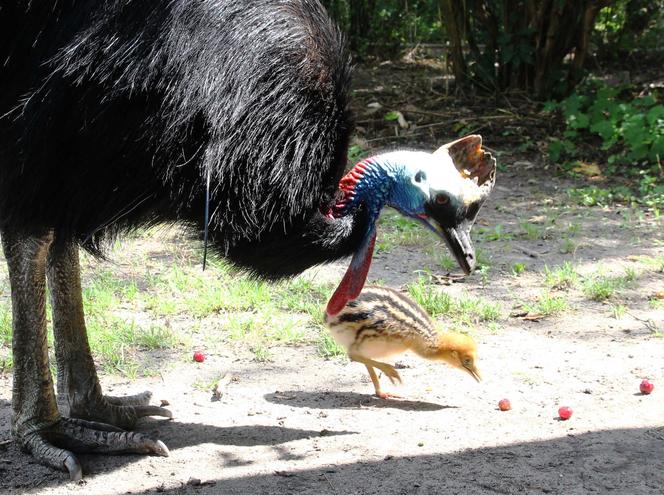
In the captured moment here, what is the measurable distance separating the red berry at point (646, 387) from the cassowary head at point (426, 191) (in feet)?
3.19

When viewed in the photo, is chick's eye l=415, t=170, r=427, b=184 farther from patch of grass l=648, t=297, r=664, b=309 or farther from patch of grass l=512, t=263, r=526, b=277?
patch of grass l=512, t=263, r=526, b=277

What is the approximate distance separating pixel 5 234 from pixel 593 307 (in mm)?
2844

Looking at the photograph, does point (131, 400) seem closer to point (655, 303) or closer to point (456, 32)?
point (655, 303)

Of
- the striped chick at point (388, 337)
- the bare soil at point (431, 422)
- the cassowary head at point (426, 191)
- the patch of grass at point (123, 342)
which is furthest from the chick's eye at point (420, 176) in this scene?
the patch of grass at point (123, 342)

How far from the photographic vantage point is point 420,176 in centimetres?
336

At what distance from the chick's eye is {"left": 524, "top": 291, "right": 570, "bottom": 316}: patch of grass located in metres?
1.68

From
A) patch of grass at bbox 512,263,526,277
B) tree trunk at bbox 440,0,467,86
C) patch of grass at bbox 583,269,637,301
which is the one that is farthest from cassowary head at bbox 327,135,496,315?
tree trunk at bbox 440,0,467,86

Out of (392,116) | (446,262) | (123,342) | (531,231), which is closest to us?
(123,342)

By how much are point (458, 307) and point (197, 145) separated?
2.21m

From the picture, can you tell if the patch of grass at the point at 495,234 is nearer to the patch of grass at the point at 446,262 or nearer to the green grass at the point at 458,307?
A: the patch of grass at the point at 446,262

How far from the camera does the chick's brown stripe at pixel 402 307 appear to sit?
13.3 ft

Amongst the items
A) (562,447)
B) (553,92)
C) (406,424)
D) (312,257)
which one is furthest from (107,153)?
(553,92)

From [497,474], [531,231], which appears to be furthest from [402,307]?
[531,231]

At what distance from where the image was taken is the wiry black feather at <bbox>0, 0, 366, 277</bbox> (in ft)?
9.52
